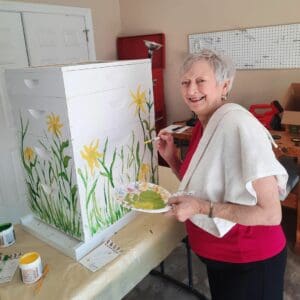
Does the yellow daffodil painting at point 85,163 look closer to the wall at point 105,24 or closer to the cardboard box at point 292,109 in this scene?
the cardboard box at point 292,109

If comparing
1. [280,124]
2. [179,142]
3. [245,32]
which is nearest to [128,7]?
[245,32]

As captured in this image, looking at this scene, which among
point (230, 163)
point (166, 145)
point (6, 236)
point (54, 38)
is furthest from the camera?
point (54, 38)

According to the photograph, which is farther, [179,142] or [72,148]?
[179,142]

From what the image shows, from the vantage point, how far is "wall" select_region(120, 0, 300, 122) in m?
2.36

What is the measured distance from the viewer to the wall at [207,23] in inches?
93.0

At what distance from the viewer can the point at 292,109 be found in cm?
221

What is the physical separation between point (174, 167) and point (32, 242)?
0.63m

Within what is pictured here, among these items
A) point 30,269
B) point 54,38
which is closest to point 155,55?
point 54,38

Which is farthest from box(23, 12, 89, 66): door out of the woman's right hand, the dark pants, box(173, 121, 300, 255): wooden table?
the dark pants

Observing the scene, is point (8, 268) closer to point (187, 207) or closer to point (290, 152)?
point (187, 207)

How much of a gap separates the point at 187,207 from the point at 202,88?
1.24 feet

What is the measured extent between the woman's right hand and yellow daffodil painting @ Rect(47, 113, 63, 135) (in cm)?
46

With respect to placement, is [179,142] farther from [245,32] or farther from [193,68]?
[193,68]

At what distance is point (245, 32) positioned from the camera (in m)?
2.48
